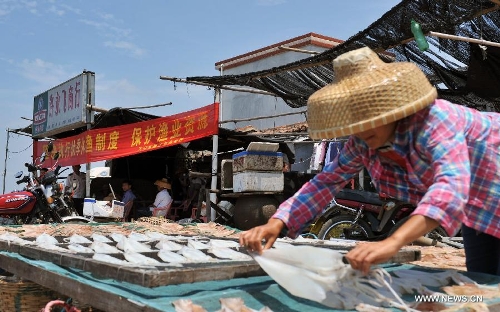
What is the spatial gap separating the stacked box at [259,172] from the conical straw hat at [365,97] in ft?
19.4

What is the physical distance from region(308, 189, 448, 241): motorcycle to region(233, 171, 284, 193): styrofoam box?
1.30m

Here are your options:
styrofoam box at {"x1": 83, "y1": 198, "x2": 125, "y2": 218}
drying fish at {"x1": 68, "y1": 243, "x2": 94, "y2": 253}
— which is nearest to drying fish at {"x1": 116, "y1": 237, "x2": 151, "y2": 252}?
drying fish at {"x1": 68, "y1": 243, "x2": 94, "y2": 253}

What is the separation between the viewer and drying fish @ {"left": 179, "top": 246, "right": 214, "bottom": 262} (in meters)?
2.60

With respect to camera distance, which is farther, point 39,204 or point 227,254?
point 39,204

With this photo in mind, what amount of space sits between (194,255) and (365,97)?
1311 mm

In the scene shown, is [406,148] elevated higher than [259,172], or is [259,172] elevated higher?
[259,172]

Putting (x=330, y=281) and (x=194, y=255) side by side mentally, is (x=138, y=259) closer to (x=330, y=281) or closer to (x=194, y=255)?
(x=194, y=255)

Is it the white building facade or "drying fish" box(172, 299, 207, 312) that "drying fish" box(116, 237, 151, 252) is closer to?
"drying fish" box(172, 299, 207, 312)

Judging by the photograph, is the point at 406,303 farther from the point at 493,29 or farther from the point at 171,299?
the point at 493,29

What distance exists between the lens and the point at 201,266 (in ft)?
7.48

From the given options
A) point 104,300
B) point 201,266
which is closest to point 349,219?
point 201,266

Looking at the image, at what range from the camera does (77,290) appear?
2.20 m

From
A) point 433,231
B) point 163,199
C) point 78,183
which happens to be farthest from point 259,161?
point 78,183

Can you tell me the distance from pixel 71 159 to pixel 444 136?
12.3 metres
